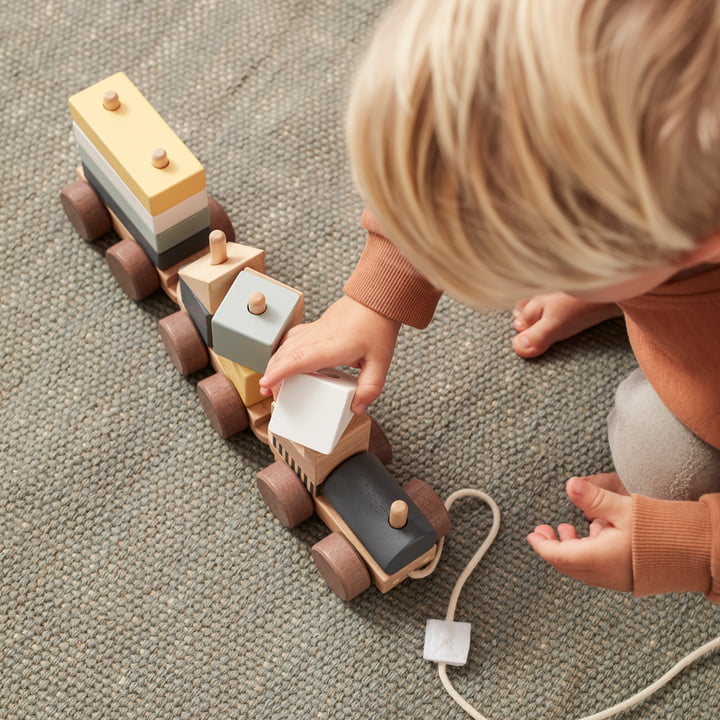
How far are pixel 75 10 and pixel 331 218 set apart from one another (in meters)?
0.42

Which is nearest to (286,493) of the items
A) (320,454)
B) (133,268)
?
(320,454)

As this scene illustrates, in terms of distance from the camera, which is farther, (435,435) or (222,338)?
(435,435)

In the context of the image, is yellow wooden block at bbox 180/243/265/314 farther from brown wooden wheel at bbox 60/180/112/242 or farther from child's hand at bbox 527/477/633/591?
child's hand at bbox 527/477/633/591

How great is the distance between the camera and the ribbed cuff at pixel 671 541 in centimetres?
70

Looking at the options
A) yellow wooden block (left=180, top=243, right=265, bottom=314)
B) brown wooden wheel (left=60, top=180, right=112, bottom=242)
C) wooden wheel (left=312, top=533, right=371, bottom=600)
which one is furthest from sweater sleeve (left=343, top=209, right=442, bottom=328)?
brown wooden wheel (left=60, top=180, right=112, bottom=242)

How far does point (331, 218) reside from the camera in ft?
3.32

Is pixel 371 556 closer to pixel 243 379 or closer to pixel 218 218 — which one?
pixel 243 379

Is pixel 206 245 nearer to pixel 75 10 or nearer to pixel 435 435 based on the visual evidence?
pixel 435 435

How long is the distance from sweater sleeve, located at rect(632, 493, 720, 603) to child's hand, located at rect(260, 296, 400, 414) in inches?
9.2

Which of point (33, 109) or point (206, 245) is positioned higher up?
point (33, 109)

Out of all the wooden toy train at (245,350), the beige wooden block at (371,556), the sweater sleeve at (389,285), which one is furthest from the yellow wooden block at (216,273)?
the beige wooden block at (371,556)

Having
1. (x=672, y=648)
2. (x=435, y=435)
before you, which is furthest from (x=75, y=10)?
(x=672, y=648)

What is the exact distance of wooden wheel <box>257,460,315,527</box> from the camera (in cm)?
83

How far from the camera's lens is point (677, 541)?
27.4 inches
